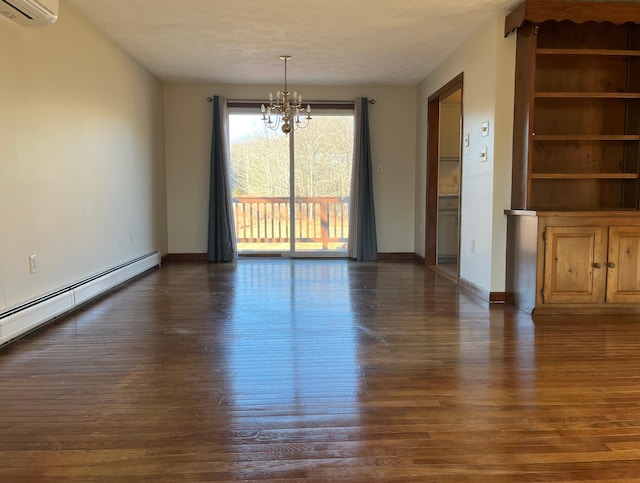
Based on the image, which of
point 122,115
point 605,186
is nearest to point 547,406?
point 605,186

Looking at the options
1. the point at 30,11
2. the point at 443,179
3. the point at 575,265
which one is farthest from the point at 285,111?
the point at 575,265

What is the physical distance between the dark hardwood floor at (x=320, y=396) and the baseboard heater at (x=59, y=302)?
10 cm

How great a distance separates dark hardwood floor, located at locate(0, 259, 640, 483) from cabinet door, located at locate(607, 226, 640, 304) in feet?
1.35

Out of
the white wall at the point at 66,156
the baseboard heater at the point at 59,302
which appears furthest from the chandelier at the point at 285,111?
the baseboard heater at the point at 59,302

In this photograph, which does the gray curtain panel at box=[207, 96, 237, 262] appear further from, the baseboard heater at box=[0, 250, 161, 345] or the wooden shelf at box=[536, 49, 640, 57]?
the wooden shelf at box=[536, 49, 640, 57]

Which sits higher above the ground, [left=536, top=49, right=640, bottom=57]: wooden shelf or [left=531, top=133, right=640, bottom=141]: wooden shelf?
[left=536, top=49, right=640, bottom=57]: wooden shelf

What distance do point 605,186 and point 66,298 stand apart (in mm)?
4629

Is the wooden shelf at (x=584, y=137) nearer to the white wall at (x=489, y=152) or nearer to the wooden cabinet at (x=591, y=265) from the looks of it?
the white wall at (x=489, y=152)

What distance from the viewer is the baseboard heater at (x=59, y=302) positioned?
2.96 m

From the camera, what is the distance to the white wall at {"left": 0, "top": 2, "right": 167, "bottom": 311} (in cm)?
307

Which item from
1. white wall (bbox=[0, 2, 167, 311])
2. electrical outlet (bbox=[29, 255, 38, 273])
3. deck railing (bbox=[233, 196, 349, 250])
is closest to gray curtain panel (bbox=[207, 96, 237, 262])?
deck railing (bbox=[233, 196, 349, 250])

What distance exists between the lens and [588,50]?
371cm

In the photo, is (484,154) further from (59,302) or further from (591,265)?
(59,302)

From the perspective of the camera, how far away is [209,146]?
6.75 metres
